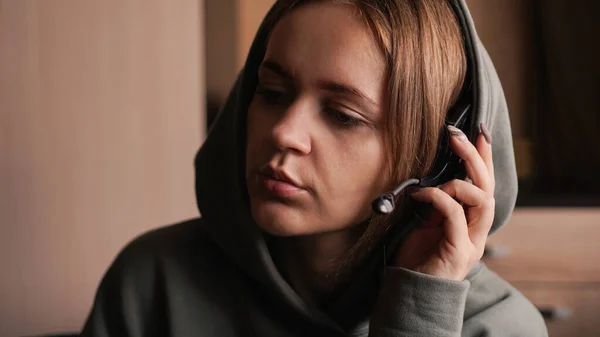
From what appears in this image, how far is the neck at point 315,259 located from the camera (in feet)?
2.92

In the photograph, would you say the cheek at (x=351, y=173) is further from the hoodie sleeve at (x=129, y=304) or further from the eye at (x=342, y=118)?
the hoodie sleeve at (x=129, y=304)

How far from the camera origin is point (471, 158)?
79 centimetres

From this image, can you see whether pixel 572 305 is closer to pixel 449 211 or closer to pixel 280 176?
pixel 449 211

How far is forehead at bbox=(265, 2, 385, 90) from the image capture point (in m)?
0.75

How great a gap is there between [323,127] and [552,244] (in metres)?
1.07

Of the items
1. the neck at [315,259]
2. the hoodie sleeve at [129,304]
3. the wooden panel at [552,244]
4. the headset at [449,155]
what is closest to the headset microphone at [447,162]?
the headset at [449,155]

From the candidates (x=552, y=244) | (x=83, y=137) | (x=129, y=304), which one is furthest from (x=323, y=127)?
(x=552, y=244)

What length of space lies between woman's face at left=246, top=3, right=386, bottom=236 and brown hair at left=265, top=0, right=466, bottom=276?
2 cm

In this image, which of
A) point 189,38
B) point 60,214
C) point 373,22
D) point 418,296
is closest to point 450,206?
point 418,296

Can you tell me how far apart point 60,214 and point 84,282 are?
6.9 inches

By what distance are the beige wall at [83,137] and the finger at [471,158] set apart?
0.91 meters

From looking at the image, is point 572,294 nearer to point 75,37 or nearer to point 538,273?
point 538,273

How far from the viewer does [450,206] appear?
2.62 ft

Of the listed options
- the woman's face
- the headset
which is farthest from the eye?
the headset
